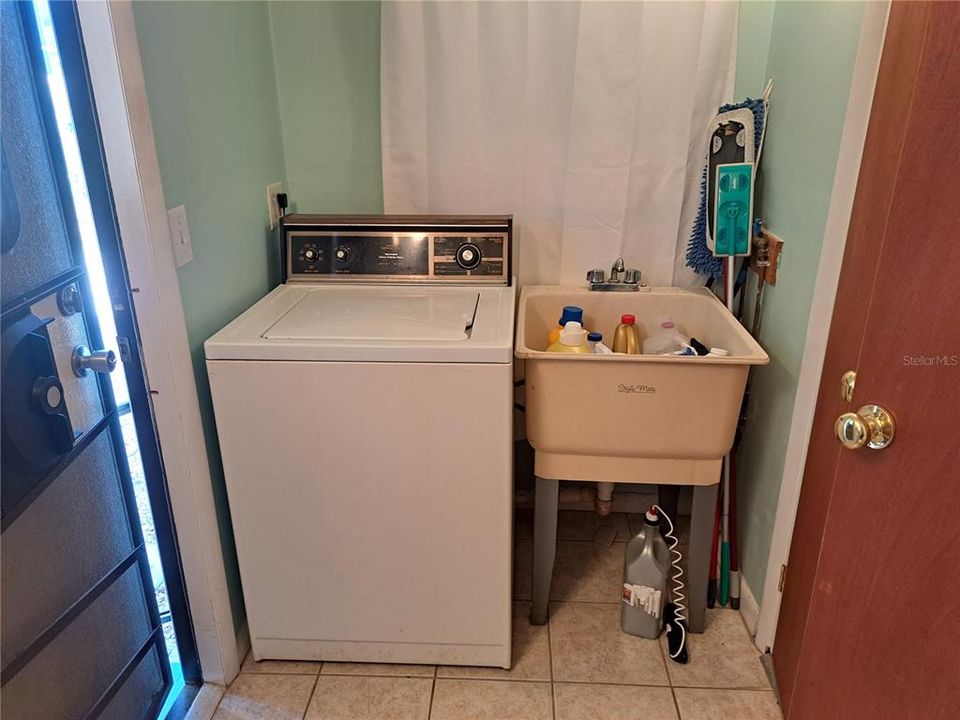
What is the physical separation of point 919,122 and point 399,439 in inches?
41.8

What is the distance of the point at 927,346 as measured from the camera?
0.80 m

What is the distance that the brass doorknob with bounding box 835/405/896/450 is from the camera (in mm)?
863

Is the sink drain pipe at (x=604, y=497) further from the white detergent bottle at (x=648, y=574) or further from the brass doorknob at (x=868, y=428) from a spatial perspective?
the brass doorknob at (x=868, y=428)

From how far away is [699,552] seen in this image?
67.8 inches

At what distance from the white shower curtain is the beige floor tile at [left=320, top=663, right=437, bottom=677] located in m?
1.12

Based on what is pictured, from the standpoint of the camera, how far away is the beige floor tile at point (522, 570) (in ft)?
6.45

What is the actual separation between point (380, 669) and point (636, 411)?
92 centimetres

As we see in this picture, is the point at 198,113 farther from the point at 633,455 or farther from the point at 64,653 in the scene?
the point at 633,455

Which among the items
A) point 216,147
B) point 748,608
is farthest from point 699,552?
point 216,147

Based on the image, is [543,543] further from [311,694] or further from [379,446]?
[311,694]

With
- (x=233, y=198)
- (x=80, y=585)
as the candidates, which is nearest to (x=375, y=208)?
(x=233, y=198)

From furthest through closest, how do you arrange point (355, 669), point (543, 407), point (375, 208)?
1. point (375, 208)
2. point (355, 669)
3. point (543, 407)

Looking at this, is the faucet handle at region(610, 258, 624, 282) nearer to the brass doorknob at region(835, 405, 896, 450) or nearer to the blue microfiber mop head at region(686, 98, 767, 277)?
the blue microfiber mop head at region(686, 98, 767, 277)

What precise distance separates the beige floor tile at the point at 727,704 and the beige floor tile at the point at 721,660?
2 cm
